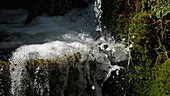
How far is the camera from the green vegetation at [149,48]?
2.35m

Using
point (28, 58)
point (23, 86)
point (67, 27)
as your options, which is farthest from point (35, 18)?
point (23, 86)

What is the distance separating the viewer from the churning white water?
2260 mm

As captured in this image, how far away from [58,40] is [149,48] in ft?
3.69

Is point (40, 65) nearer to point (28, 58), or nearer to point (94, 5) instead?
point (28, 58)

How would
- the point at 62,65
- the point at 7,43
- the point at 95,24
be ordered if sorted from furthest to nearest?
the point at 95,24, the point at 7,43, the point at 62,65

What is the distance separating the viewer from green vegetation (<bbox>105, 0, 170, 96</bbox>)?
7.70ft

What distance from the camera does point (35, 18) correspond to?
3625mm

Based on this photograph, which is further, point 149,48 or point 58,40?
point 58,40

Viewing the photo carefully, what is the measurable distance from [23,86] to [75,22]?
1.75 meters

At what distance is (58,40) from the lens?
286 centimetres

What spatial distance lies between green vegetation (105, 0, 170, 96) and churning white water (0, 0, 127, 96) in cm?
16

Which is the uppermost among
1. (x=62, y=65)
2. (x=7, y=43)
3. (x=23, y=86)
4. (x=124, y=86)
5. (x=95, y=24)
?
(x=95, y=24)

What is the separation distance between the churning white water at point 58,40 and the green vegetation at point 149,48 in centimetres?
16

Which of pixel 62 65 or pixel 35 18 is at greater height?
pixel 35 18
